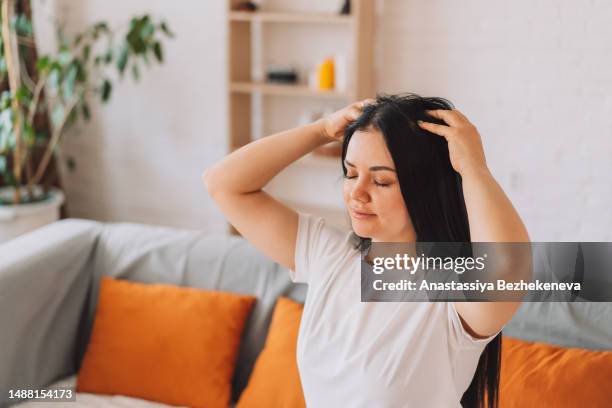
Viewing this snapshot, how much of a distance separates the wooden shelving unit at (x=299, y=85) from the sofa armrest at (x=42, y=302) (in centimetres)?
130

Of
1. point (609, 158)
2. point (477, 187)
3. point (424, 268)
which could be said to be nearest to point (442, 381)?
point (424, 268)

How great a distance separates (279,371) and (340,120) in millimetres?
837

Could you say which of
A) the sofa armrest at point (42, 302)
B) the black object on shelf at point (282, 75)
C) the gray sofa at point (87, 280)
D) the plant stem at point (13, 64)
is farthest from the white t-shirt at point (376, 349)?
the plant stem at point (13, 64)

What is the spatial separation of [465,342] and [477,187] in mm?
252

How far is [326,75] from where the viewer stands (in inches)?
133

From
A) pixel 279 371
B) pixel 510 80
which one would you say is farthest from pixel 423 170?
pixel 510 80

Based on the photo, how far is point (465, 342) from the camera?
1.20m

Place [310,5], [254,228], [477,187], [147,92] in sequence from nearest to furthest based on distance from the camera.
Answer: [477,187], [254,228], [310,5], [147,92]

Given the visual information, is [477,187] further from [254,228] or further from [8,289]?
[8,289]

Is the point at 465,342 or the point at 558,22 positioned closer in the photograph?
the point at 465,342

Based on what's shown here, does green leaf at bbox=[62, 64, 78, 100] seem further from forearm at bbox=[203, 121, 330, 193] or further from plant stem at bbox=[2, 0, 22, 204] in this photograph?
forearm at bbox=[203, 121, 330, 193]

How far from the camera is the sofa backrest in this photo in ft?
7.14

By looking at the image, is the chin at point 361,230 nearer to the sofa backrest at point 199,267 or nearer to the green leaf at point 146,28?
the sofa backrest at point 199,267

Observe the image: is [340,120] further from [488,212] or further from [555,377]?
[555,377]
